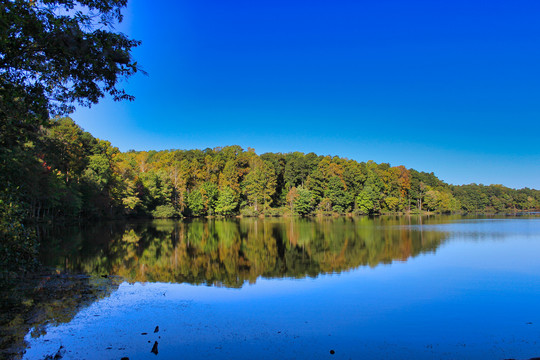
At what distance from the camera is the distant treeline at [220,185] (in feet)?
143

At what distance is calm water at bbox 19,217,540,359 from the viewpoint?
6.50 metres

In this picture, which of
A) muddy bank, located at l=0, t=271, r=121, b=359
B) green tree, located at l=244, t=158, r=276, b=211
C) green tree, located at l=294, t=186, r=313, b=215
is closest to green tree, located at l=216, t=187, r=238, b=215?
green tree, located at l=244, t=158, r=276, b=211

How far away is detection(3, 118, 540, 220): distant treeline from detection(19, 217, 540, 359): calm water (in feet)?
82.1

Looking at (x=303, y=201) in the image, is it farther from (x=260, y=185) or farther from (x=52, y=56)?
(x=52, y=56)

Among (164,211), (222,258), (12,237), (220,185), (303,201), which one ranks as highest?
(220,185)

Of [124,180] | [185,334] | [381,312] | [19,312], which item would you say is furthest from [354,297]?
[124,180]

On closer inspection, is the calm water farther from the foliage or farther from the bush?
the bush

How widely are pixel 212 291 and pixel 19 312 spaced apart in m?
4.82

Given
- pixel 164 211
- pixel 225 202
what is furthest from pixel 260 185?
pixel 164 211

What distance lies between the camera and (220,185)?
70.1 metres

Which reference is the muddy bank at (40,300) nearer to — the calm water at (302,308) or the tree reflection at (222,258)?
the calm water at (302,308)

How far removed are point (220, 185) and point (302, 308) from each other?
203ft

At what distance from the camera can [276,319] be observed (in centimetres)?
820

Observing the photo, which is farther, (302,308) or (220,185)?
(220,185)
